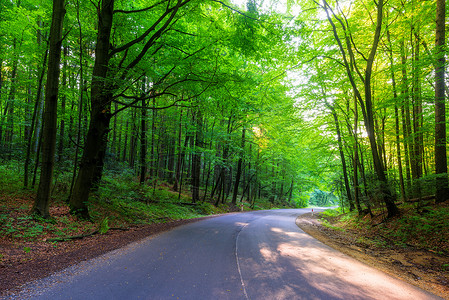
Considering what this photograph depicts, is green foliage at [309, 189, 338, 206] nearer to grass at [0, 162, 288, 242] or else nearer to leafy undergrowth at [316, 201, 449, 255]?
leafy undergrowth at [316, 201, 449, 255]

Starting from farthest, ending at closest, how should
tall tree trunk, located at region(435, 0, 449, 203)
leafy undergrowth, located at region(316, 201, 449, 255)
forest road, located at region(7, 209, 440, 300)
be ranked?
tall tree trunk, located at region(435, 0, 449, 203)
leafy undergrowth, located at region(316, 201, 449, 255)
forest road, located at region(7, 209, 440, 300)

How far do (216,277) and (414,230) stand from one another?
8635mm

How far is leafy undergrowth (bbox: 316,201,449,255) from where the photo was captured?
709 cm

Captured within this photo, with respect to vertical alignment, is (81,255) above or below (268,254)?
above

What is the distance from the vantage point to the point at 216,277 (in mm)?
3939

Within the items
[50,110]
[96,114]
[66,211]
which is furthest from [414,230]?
[50,110]

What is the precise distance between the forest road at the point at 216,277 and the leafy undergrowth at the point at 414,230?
364 centimetres

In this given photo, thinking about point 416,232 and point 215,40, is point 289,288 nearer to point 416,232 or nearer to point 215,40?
point 416,232

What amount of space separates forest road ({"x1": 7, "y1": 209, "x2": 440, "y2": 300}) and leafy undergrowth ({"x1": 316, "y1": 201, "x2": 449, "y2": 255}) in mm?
3642

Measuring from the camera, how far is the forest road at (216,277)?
329cm

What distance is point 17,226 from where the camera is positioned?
5891mm

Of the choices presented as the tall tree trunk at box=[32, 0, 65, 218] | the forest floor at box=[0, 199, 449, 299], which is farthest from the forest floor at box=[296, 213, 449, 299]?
the tall tree trunk at box=[32, 0, 65, 218]

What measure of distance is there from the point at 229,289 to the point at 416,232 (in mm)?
8490

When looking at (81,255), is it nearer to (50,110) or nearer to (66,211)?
(66,211)
